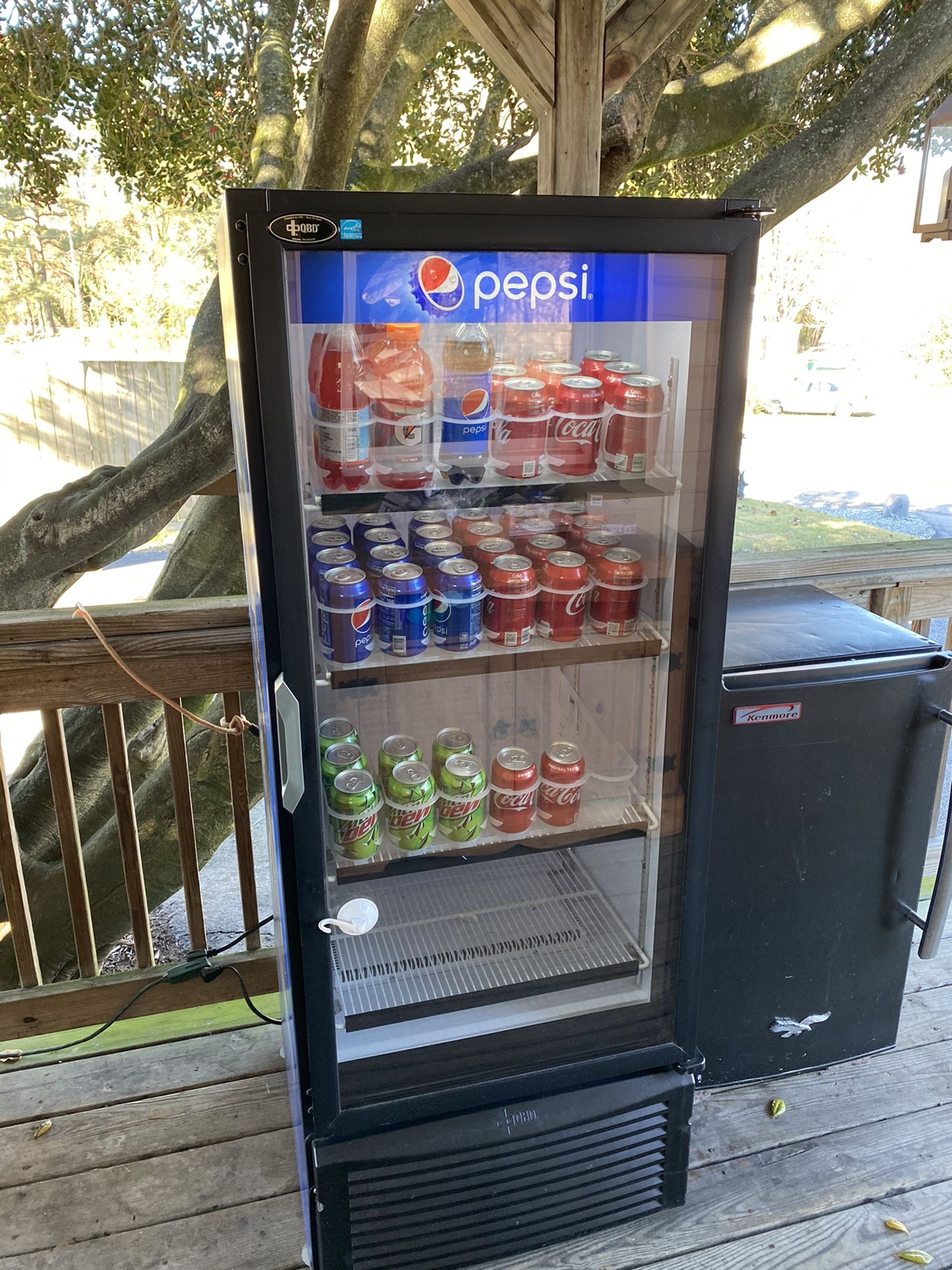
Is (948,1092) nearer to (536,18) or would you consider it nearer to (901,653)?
(901,653)

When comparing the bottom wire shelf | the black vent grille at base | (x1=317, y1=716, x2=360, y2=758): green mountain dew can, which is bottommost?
the black vent grille at base

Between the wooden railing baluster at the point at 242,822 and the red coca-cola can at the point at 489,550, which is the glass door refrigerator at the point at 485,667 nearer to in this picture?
the red coca-cola can at the point at 489,550

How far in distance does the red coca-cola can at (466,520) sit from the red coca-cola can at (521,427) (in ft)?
0.47

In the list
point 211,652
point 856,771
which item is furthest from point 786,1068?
point 211,652

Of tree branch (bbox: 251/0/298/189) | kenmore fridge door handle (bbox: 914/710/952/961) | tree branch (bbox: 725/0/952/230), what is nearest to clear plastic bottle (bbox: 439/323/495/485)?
kenmore fridge door handle (bbox: 914/710/952/961)

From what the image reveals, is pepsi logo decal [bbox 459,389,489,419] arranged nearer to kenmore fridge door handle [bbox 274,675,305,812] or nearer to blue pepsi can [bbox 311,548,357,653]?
blue pepsi can [bbox 311,548,357,653]

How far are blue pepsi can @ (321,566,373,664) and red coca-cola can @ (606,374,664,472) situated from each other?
0.50 meters

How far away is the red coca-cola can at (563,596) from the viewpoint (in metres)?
1.53

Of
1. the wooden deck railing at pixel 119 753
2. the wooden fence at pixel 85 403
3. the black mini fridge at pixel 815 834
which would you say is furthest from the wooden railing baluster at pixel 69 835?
the wooden fence at pixel 85 403

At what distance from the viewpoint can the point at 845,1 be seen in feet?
10.6

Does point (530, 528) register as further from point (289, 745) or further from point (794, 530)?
point (794, 530)

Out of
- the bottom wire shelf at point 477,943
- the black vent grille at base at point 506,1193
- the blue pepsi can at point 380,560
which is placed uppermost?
the blue pepsi can at point 380,560

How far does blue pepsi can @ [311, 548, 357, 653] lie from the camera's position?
143cm

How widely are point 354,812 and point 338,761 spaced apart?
0.10m
